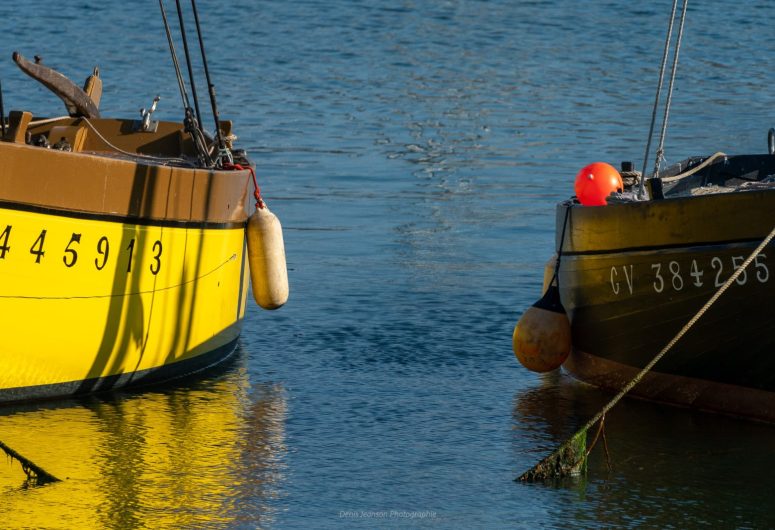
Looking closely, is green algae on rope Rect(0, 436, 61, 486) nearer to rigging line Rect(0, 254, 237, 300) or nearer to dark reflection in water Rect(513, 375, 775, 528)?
rigging line Rect(0, 254, 237, 300)

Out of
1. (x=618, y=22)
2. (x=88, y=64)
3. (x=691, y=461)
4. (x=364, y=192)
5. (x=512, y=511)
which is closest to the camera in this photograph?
(x=512, y=511)

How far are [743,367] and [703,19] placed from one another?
1360 inches

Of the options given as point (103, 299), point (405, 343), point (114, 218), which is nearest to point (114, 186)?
point (114, 218)

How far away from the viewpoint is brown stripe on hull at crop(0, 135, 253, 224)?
8.89m

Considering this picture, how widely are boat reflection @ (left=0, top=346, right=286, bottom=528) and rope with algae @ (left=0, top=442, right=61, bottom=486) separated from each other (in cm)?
5

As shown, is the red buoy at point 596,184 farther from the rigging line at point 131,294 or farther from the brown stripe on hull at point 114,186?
the rigging line at point 131,294

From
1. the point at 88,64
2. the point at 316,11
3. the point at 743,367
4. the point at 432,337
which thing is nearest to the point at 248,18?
the point at 316,11

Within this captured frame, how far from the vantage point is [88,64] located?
33906 millimetres

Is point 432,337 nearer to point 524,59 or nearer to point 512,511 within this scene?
point 512,511

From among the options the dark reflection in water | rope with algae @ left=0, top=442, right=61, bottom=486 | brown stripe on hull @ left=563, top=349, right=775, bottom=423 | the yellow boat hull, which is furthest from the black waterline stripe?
brown stripe on hull @ left=563, top=349, right=775, bottom=423

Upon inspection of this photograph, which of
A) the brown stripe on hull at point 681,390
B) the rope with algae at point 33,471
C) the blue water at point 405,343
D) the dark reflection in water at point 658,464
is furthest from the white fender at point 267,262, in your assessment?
the rope with algae at point 33,471

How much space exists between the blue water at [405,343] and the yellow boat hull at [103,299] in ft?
0.78

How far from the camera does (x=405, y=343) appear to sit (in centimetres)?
1171

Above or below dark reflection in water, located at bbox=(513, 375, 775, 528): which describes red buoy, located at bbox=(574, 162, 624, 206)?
above
